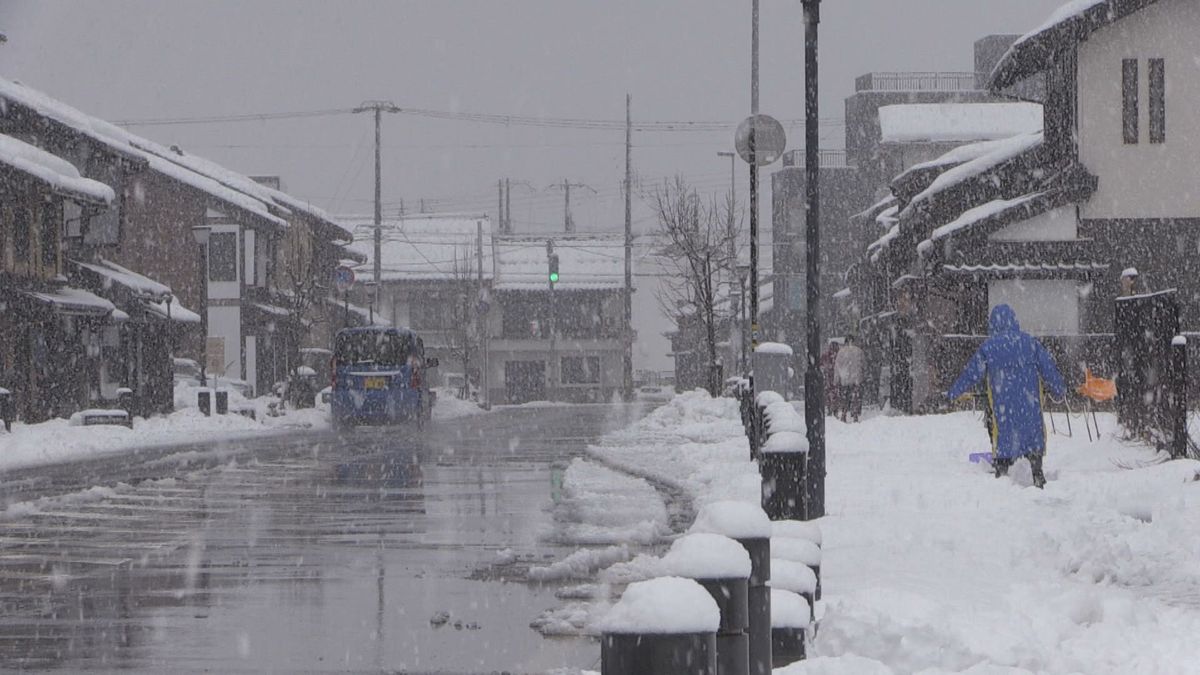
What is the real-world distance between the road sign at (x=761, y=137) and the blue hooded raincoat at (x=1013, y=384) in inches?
A: 242

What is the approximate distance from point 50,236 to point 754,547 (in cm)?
3292

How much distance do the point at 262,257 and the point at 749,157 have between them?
120 feet

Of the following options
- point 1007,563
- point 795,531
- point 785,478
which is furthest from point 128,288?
point 795,531

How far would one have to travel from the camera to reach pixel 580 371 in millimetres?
79188

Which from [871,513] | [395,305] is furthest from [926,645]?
[395,305]

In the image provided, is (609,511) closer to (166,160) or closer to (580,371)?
(166,160)

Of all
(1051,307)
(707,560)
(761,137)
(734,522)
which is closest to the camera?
(707,560)

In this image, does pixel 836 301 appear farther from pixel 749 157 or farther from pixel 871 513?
pixel 871 513

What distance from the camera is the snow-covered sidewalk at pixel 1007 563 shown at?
6020 mm

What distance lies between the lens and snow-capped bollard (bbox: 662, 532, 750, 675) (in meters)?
3.98

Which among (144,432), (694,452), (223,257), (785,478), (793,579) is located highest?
(223,257)

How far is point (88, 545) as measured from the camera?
11102 millimetres

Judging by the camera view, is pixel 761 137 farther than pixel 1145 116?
No

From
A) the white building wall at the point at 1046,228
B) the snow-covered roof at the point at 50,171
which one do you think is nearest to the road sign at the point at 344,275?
the snow-covered roof at the point at 50,171
